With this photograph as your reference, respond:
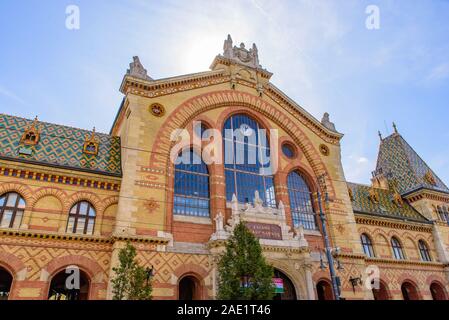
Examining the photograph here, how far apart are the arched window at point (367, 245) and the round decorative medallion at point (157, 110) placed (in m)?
20.2

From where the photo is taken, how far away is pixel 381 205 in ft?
109

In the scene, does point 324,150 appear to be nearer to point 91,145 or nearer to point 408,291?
point 408,291

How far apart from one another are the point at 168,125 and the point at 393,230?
23124 millimetres

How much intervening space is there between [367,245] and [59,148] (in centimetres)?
2597

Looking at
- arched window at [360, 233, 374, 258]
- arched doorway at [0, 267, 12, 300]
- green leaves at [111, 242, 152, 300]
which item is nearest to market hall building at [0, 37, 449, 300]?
arched doorway at [0, 267, 12, 300]

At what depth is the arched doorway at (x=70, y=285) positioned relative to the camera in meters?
18.4

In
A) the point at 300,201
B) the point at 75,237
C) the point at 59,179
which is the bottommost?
the point at 75,237

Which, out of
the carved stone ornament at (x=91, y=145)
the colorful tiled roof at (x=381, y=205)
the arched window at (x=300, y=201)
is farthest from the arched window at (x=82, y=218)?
the colorful tiled roof at (x=381, y=205)

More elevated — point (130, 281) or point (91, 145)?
point (91, 145)

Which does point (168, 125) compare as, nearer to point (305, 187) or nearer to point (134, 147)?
point (134, 147)

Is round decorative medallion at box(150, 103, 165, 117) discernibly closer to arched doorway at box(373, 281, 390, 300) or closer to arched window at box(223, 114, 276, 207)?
arched window at box(223, 114, 276, 207)

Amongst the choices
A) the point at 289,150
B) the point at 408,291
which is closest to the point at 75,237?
the point at 289,150
